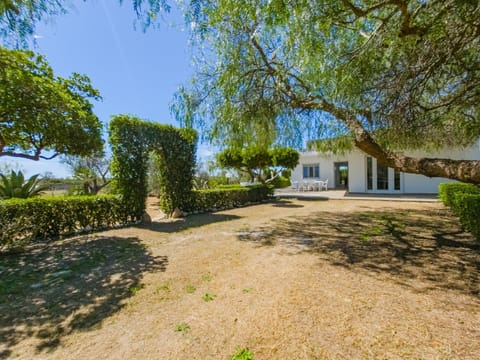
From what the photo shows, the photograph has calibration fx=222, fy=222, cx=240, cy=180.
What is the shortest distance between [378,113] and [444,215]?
5.73 meters

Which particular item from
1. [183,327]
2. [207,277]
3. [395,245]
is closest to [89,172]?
[207,277]

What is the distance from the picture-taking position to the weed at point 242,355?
187cm

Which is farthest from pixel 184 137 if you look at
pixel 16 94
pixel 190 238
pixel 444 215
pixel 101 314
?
pixel 444 215

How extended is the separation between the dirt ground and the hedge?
590mm

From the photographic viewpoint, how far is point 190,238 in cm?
591

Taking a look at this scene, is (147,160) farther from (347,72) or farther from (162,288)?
(347,72)

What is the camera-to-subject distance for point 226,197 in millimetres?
11836

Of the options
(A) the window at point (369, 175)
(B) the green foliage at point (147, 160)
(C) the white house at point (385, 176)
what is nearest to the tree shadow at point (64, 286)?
(B) the green foliage at point (147, 160)

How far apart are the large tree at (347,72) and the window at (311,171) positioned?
14811 mm

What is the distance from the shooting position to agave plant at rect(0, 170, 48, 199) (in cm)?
955

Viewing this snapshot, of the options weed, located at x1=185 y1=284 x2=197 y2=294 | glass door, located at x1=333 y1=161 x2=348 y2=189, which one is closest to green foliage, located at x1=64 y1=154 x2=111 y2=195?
weed, located at x1=185 y1=284 x2=197 y2=294

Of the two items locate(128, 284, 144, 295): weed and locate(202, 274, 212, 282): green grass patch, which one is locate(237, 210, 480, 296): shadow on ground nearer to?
locate(202, 274, 212, 282): green grass patch

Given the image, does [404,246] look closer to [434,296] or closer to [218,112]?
[434,296]

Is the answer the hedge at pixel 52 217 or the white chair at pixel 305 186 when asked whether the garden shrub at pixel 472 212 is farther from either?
the white chair at pixel 305 186
